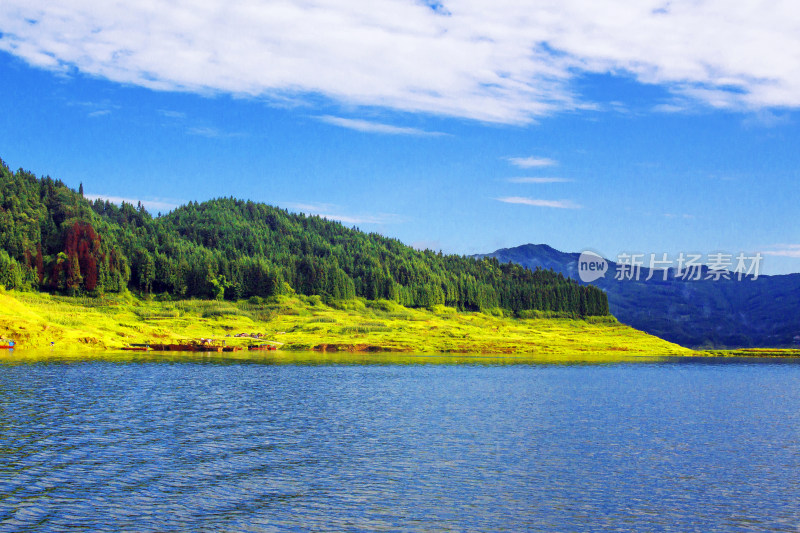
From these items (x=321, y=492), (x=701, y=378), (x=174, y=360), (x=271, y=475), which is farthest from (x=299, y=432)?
(x=701, y=378)

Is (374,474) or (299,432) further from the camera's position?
(299,432)

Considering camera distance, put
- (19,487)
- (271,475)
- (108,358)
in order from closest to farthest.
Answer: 1. (19,487)
2. (271,475)
3. (108,358)

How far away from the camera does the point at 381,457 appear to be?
4788 cm


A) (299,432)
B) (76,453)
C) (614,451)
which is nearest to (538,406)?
(614,451)

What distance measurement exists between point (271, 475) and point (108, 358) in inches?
3751

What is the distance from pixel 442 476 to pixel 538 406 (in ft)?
118

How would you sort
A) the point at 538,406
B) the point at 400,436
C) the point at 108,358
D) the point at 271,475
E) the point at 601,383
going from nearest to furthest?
the point at 271,475 → the point at 400,436 → the point at 538,406 → the point at 601,383 → the point at 108,358

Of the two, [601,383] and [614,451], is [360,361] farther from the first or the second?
[614,451]

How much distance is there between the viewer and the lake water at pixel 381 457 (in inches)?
1363

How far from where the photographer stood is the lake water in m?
34.6

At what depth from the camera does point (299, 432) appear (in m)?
56.6

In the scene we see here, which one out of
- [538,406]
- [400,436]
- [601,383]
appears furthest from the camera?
[601,383]

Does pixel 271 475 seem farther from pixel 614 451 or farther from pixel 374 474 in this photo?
pixel 614 451

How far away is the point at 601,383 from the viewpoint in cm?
10812
